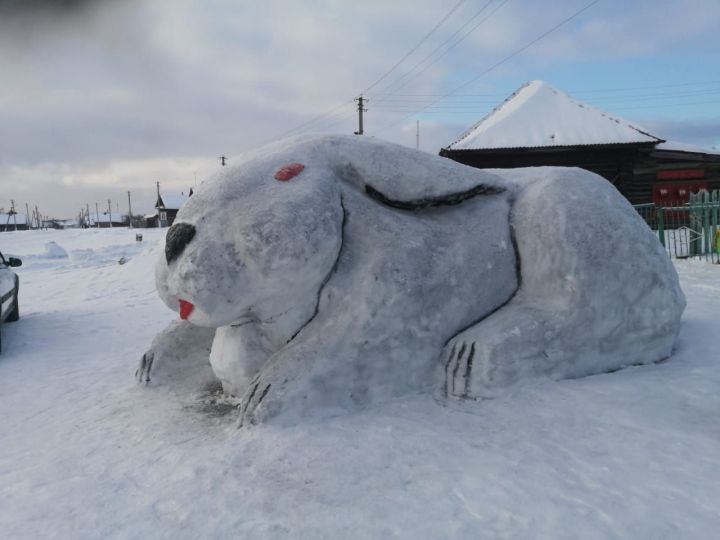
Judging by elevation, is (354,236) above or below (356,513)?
above

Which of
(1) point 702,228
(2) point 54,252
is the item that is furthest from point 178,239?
(2) point 54,252

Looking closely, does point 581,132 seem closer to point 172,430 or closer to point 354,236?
point 354,236

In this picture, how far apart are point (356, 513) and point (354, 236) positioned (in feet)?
5.37

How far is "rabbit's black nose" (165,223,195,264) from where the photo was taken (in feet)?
9.83

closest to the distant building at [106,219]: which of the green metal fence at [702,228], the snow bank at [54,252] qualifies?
the snow bank at [54,252]

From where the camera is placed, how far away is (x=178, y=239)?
301 cm

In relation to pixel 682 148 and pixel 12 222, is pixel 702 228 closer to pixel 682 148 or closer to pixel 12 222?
pixel 682 148

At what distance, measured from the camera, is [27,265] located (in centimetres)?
1792

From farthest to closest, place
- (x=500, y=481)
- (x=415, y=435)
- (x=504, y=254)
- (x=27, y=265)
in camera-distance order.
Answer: (x=27, y=265) < (x=504, y=254) < (x=415, y=435) < (x=500, y=481)

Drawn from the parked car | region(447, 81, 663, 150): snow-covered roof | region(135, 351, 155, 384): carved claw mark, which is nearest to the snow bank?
the parked car

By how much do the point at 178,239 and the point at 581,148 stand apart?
14178 millimetres

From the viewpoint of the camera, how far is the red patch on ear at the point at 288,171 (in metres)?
3.07

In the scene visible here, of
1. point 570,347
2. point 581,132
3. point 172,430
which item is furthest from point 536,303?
point 581,132

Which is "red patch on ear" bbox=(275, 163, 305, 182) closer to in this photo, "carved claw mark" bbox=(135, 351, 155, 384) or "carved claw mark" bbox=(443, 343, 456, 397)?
"carved claw mark" bbox=(443, 343, 456, 397)
